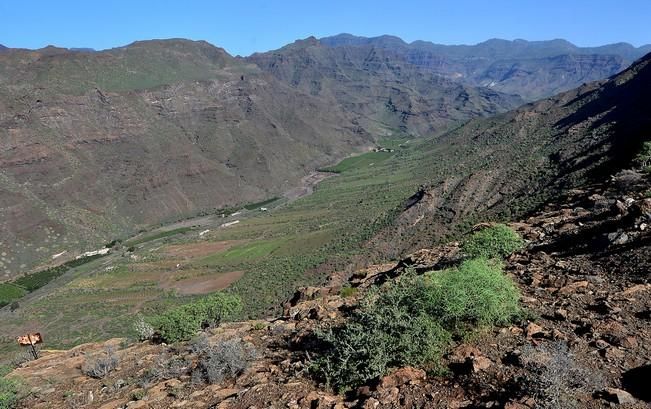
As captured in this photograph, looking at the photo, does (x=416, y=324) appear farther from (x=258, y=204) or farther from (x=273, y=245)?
(x=258, y=204)

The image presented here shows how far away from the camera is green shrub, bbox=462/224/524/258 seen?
671 inches

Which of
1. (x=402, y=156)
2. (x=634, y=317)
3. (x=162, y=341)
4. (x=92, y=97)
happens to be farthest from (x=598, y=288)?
(x=402, y=156)

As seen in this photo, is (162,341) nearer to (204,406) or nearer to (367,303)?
(204,406)

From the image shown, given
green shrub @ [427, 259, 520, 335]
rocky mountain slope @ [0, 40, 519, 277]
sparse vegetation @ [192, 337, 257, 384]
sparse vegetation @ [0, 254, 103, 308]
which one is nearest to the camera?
green shrub @ [427, 259, 520, 335]

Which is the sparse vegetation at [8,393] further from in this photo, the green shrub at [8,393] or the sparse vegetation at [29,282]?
the sparse vegetation at [29,282]

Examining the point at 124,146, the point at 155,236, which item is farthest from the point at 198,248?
the point at 124,146

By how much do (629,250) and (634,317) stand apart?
421 centimetres

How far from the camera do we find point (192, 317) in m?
20.6

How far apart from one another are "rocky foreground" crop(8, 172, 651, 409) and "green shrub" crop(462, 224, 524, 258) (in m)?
0.62

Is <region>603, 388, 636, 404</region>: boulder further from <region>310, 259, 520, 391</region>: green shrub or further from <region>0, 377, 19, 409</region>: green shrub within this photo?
<region>0, 377, 19, 409</region>: green shrub

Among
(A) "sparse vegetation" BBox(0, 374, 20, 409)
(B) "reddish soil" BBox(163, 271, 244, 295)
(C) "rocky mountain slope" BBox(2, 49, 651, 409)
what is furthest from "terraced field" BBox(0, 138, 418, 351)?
(A) "sparse vegetation" BBox(0, 374, 20, 409)

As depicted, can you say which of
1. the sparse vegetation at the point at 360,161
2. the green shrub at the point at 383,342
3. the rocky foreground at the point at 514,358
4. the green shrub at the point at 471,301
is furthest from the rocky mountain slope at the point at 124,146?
the green shrub at the point at 471,301

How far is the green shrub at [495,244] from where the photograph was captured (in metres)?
17.0

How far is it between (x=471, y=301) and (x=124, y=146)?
114934 mm
